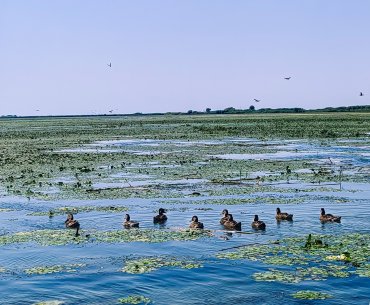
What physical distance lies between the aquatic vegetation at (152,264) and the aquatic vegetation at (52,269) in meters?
1.54

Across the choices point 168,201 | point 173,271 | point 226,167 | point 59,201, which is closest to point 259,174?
point 226,167

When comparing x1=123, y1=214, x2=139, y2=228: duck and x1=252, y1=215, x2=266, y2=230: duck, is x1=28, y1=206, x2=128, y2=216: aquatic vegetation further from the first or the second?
x1=252, y1=215, x2=266, y2=230: duck

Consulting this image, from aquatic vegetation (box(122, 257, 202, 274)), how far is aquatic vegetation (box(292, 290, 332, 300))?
3.82m

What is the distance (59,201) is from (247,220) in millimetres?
10923

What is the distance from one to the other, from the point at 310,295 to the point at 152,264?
5331 millimetres

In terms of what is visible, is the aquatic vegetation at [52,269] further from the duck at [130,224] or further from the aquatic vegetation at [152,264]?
the duck at [130,224]

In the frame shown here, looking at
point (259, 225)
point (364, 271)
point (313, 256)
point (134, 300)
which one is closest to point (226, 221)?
point (259, 225)

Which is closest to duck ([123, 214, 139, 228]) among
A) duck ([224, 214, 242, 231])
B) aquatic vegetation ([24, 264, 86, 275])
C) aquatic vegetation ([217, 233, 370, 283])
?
duck ([224, 214, 242, 231])

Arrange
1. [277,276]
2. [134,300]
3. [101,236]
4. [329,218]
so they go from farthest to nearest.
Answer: [329,218] → [101,236] → [277,276] → [134,300]

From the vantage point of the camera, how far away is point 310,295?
15078 mm

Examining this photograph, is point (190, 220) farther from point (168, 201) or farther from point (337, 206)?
point (337, 206)

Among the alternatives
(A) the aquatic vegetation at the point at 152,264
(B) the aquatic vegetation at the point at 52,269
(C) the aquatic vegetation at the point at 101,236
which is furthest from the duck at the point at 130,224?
(B) the aquatic vegetation at the point at 52,269

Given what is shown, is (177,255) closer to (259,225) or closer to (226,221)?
(226,221)

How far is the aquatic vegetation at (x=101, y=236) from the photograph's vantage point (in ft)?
71.6
